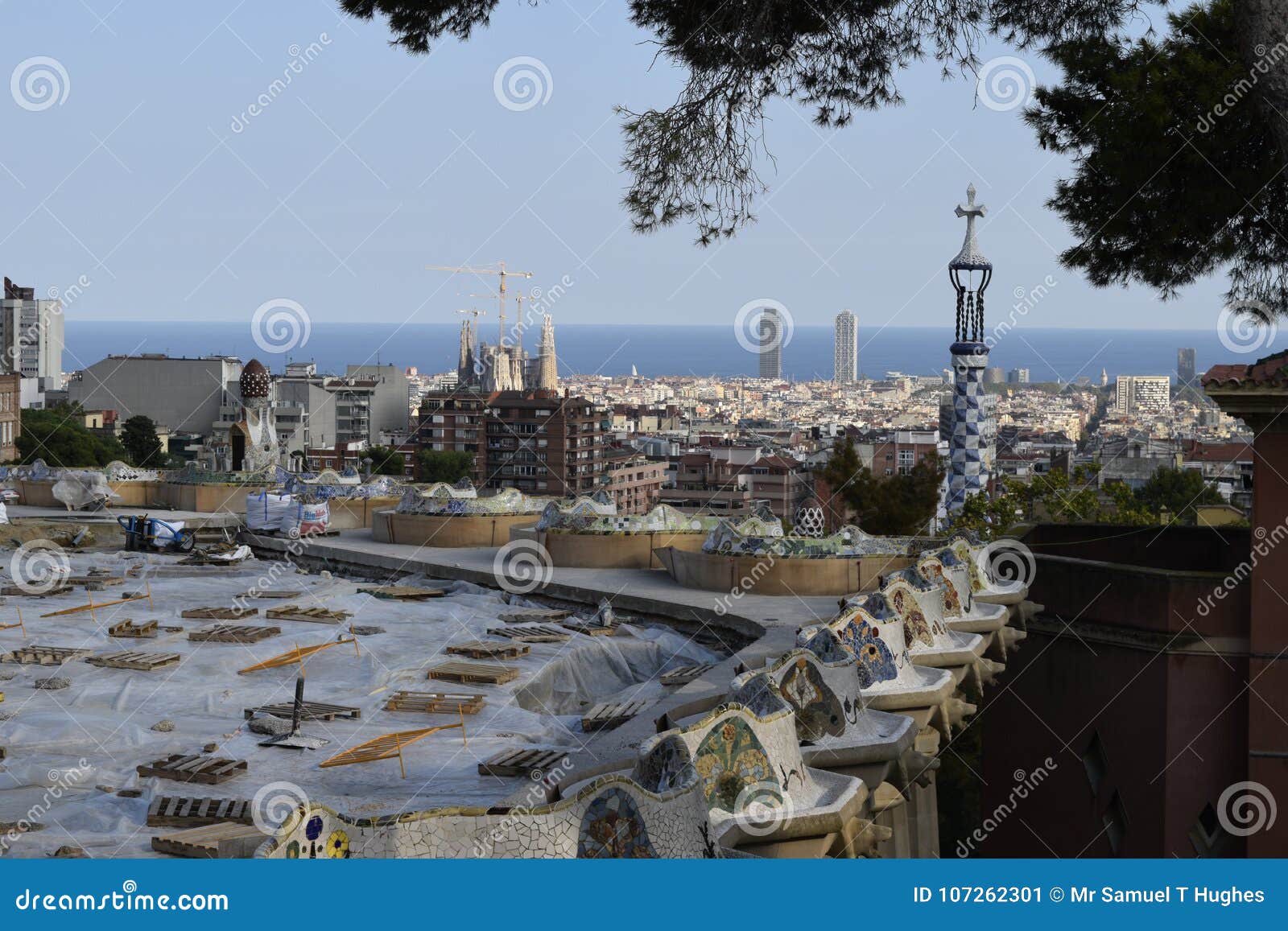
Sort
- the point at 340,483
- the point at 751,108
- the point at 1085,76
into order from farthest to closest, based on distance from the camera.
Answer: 1. the point at 340,483
2. the point at 1085,76
3. the point at 751,108

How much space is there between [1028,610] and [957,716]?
7.51ft

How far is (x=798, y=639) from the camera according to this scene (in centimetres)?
692

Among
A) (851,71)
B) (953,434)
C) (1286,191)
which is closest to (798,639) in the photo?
(851,71)

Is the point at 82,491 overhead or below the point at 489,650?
overhead

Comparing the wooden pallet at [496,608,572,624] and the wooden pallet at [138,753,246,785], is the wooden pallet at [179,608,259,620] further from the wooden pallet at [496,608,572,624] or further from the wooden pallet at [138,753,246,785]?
the wooden pallet at [138,753,246,785]

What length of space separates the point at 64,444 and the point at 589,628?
131 feet

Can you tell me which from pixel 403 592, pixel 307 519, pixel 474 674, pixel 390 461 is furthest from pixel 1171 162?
pixel 390 461

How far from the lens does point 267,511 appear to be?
1961cm

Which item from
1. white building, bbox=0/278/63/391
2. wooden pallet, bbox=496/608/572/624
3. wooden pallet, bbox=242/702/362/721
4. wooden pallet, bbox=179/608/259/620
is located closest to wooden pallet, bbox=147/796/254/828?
wooden pallet, bbox=242/702/362/721

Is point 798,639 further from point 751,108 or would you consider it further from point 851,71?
point 851,71

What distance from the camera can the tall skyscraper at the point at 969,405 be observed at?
2075 centimetres

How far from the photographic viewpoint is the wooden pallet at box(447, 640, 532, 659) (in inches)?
436

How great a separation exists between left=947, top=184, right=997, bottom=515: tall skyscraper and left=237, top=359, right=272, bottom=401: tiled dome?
436 inches

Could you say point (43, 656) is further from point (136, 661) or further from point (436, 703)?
point (436, 703)
